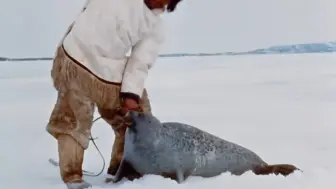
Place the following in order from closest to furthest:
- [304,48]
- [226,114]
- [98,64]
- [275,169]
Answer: [98,64]
[275,169]
[226,114]
[304,48]

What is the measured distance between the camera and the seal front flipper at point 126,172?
1652 millimetres

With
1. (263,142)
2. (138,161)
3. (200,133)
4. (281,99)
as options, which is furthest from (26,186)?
(281,99)

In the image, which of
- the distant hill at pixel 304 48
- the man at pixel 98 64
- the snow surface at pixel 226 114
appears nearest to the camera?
the man at pixel 98 64

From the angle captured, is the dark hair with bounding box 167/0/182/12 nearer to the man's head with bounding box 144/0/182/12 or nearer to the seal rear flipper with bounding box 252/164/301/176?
the man's head with bounding box 144/0/182/12

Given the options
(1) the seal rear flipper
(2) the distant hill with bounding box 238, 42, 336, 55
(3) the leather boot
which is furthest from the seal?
(2) the distant hill with bounding box 238, 42, 336, 55

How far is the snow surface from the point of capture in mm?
1707

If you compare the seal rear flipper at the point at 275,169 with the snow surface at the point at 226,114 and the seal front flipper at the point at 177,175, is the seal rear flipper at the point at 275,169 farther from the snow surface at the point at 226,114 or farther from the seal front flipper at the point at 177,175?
the seal front flipper at the point at 177,175

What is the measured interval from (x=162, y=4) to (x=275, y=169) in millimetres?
521

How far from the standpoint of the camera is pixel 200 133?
176 centimetres

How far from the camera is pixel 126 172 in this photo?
1.66m

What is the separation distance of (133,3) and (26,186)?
0.53 m

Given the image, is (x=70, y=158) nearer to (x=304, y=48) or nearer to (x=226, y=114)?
(x=226, y=114)

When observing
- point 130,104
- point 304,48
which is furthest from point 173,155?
point 304,48

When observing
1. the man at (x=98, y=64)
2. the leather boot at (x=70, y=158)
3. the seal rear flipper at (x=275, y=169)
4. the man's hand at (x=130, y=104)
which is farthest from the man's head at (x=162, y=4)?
the seal rear flipper at (x=275, y=169)
